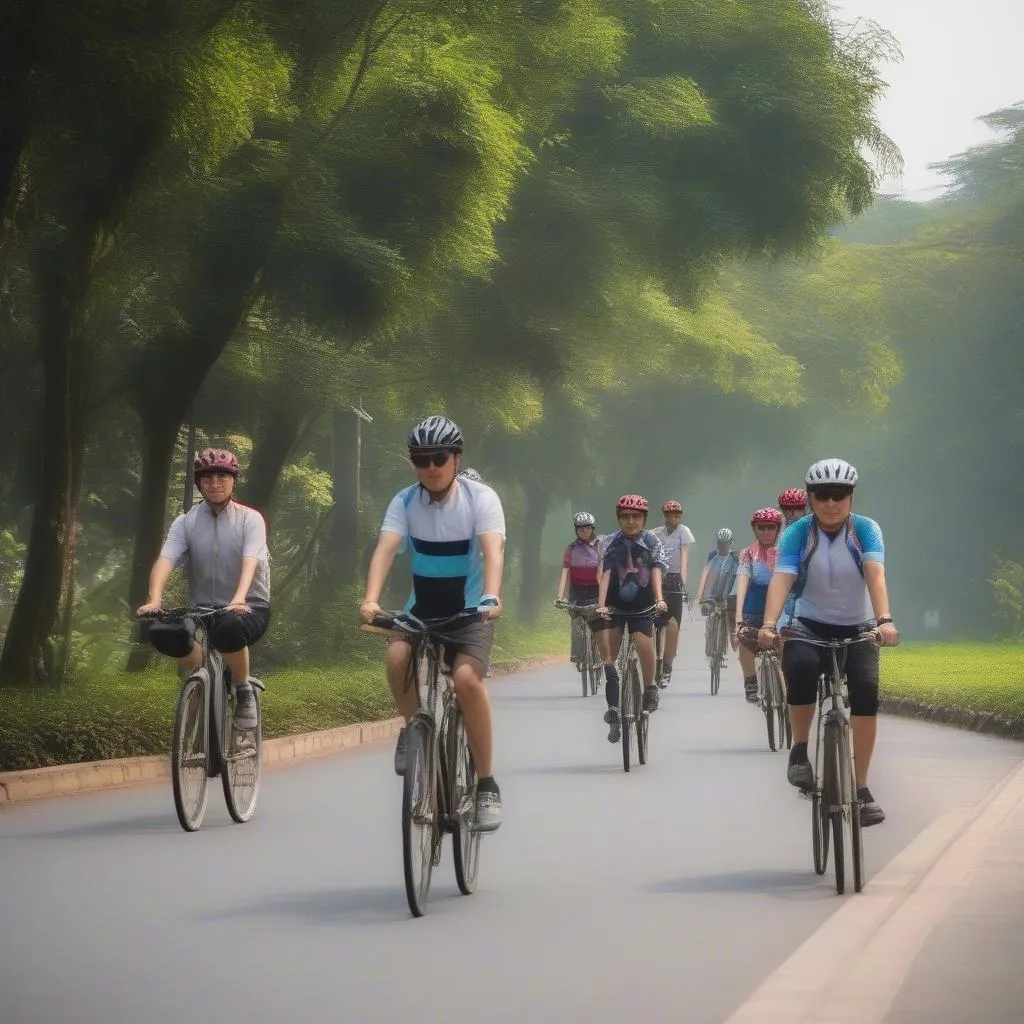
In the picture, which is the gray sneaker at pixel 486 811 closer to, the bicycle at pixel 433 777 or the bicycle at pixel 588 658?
the bicycle at pixel 433 777

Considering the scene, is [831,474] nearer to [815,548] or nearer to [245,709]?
[815,548]

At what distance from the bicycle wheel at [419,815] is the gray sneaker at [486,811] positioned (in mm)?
404

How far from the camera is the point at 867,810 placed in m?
10.1

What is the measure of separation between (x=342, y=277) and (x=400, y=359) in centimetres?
846

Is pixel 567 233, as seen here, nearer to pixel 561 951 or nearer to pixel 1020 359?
pixel 561 951

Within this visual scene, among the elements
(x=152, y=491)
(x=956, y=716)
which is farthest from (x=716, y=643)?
(x=152, y=491)

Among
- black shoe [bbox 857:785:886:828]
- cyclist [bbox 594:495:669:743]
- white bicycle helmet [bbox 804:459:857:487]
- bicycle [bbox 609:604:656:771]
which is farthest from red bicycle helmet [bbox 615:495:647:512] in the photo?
black shoe [bbox 857:785:886:828]

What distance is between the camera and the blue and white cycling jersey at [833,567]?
10227 mm

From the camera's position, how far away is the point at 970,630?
71312 millimetres

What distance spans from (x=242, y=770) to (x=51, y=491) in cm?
848

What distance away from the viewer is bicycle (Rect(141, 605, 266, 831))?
1191cm

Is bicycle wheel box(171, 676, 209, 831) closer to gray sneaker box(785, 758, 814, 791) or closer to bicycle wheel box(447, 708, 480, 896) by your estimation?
bicycle wheel box(447, 708, 480, 896)

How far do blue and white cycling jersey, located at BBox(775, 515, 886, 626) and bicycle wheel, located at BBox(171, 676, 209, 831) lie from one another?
136 inches

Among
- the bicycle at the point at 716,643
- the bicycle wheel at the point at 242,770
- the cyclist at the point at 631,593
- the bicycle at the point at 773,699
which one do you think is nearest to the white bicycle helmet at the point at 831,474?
the bicycle wheel at the point at 242,770
